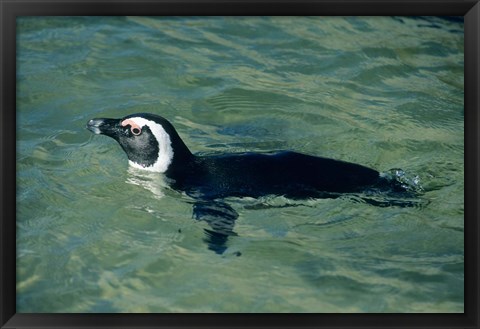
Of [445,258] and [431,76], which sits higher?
[431,76]

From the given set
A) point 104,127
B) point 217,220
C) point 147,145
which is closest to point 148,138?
point 147,145

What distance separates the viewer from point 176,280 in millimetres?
4551

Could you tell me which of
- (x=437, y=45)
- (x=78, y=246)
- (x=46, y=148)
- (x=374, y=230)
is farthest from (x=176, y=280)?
(x=437, y=45)

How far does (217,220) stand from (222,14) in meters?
1.18

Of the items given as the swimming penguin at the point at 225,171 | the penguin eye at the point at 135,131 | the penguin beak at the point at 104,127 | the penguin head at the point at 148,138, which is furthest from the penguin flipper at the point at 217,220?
the penguin beak at the point at 104,127

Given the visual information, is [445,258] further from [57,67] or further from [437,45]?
[57,67]

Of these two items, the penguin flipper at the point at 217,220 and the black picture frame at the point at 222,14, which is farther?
the penguin flipper at the point at 217,220

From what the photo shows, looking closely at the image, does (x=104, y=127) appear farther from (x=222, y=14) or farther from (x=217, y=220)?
(x=222, y=14)

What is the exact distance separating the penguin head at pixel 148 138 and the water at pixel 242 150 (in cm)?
13

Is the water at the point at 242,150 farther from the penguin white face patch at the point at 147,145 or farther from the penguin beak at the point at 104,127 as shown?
the penguin beak at the point at 104,127

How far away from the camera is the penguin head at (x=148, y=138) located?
17.7 feet

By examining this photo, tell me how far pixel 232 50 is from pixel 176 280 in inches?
115

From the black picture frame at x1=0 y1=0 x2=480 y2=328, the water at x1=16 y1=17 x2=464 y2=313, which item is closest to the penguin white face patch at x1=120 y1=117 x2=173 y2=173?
the water at x1=16 y1=17 x2=464 y2=313

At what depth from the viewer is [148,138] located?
5.42 m
